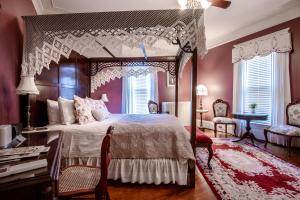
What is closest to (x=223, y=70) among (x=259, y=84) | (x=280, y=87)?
(x=259, y=84)

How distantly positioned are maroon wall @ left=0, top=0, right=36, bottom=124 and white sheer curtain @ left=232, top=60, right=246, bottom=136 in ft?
15.6

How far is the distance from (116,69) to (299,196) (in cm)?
397

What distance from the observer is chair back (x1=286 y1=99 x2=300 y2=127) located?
3.49 meters

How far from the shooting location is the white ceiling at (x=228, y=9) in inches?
125

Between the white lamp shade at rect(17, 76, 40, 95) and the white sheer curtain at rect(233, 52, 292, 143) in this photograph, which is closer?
the white lamp shade at rect(17, 76, 40, 95)

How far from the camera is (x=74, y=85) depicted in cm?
365

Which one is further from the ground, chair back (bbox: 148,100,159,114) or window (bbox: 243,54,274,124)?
window (bbox: 243,54,274,124)

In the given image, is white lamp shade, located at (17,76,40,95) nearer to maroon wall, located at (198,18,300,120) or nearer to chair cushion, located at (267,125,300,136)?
chair cushion, located at (267,125,300,136)

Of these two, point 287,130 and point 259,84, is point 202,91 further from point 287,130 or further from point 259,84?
point 287,130

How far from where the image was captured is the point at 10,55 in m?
1.99

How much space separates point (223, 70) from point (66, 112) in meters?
4.51

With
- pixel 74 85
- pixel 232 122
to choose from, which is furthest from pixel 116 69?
pixel 232 122

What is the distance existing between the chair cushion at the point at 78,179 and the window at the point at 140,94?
4.39 metres

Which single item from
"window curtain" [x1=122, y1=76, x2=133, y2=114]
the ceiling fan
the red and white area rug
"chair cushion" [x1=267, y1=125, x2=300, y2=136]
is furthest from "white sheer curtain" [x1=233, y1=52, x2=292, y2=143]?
"window curtain" [x1=122, y1=76, x2=133, y2=114]
